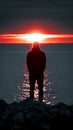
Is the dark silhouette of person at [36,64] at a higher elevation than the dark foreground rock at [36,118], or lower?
higher

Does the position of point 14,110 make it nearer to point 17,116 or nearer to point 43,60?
point 17,116

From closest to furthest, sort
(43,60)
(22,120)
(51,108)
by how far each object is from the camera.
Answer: (22,120), (51,108), (43,60)

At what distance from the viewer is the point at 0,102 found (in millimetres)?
10414

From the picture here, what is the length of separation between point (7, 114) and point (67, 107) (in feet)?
5.65

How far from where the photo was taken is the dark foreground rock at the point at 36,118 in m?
9.28

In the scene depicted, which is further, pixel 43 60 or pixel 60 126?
pixel 43 60

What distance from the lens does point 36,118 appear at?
929 cm

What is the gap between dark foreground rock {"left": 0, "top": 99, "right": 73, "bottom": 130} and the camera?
9281 millimetres

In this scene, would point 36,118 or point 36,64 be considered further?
point 36,64

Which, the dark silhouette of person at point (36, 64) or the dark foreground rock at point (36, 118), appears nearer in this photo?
the dark foreground rock at point (36, 118)

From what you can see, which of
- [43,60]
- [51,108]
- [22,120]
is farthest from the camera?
[43,60]

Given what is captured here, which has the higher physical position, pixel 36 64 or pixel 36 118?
pixel 36 64

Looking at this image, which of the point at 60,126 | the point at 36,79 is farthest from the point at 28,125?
the point at 36,79

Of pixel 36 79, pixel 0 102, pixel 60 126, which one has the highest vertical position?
pixel 36 79
